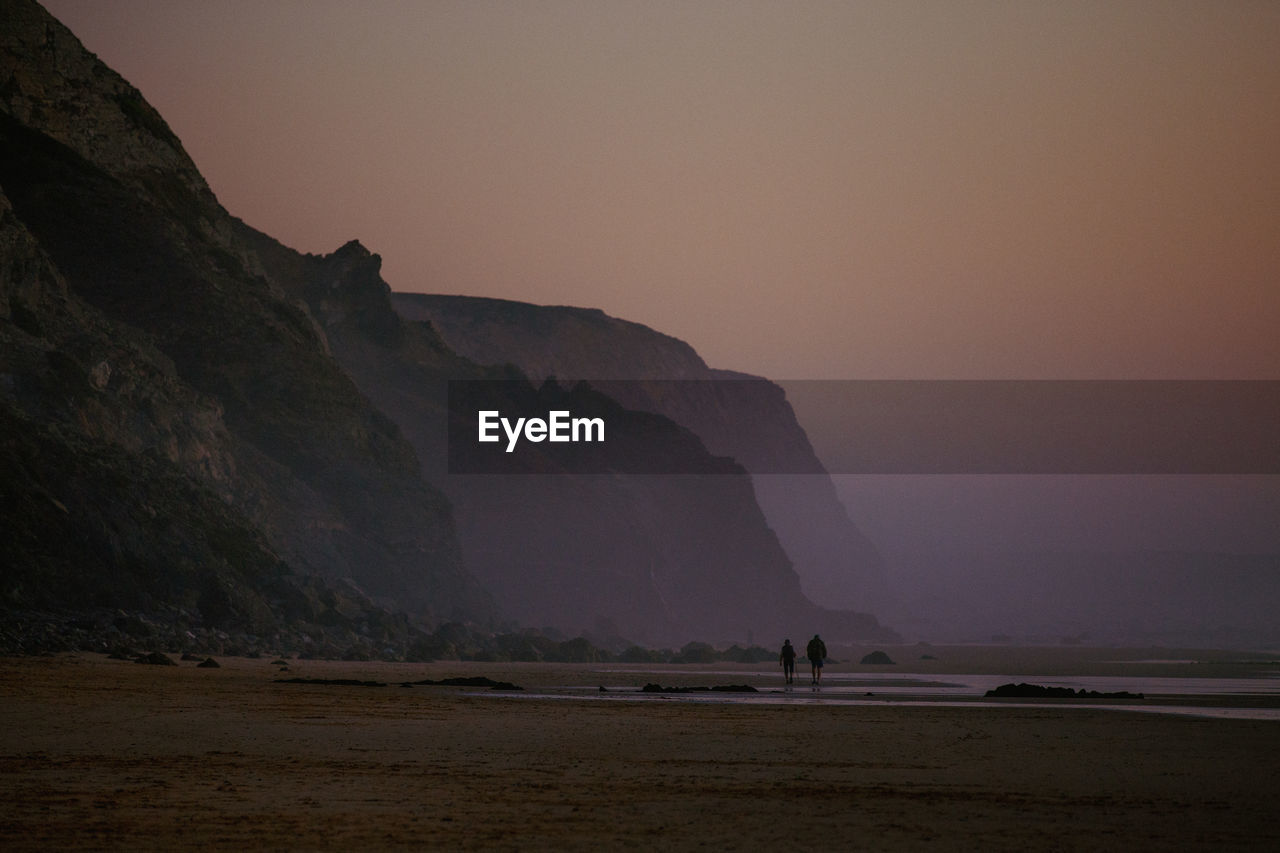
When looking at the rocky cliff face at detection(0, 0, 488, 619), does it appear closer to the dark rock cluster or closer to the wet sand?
the wet sand

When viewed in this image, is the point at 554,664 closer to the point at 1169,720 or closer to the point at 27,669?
the point at 27,669

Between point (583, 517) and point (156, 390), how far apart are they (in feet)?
209

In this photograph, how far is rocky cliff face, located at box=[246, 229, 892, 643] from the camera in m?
104

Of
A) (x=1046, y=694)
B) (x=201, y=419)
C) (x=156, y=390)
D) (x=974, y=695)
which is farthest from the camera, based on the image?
(x=201, y=419)

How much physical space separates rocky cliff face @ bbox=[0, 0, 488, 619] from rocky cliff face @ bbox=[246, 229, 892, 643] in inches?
791

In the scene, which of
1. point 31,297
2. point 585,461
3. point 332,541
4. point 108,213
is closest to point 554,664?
point 332,541

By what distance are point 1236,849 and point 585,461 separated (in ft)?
391

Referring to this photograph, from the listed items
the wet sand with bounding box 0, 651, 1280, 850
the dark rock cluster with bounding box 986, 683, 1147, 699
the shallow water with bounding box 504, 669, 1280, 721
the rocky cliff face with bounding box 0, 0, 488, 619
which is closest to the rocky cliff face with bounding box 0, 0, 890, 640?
the rocky cliff face with bounding box 0, 0, 488, 619

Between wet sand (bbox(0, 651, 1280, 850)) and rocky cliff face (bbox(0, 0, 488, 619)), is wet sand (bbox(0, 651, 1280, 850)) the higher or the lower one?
the lower one

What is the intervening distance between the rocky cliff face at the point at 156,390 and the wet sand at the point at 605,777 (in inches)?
947

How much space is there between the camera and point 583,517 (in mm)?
118312

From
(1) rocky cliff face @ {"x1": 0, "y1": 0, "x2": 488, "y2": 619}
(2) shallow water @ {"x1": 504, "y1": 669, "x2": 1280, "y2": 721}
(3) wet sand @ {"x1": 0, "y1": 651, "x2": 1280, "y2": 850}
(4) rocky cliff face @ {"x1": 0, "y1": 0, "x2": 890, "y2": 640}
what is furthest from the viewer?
(1) rocky cliff face @ {"x1": 0, "y1": 0, "x2": 488, "y2": 619}

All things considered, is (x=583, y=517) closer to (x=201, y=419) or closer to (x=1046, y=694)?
(x=201, y=419)

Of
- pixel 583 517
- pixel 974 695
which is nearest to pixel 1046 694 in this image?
pixel 974 695
